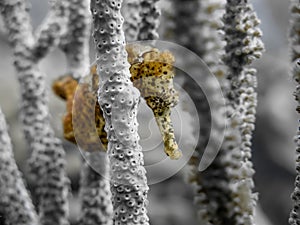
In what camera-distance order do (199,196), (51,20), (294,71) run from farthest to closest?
(51,20) → (199,196) → (294,71)

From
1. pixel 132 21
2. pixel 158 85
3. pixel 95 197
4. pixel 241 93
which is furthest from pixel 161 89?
pixel 95 197

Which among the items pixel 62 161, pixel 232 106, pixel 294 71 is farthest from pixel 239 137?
pixel 62 161

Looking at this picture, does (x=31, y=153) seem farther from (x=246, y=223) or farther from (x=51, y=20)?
(x=246, y=223)

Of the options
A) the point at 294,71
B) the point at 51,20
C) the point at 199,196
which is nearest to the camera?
the point at 294,71

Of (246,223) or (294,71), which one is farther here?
(246,223)

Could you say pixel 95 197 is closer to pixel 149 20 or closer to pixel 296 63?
pixel 149 20

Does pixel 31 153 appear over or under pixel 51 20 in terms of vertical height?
under
